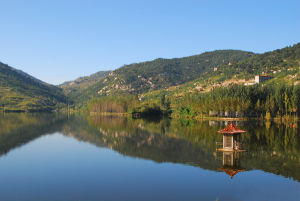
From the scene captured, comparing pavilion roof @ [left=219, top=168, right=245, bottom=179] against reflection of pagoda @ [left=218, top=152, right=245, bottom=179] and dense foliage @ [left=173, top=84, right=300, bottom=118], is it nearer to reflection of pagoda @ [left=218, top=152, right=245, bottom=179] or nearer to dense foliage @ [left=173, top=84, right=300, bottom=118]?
reflection of pagoda @ [left=218, top=152, right=245, bottom=179]

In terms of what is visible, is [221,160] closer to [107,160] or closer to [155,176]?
[155,176]

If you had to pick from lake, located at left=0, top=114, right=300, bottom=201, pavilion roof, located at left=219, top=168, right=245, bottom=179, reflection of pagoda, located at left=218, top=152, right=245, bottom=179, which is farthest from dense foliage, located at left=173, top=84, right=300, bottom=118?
pavilion roof, located at left=219, top=168, right=245, bottom=179

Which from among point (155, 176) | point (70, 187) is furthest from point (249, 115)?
point (70, 187)

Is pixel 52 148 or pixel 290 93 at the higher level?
pixel 290 93

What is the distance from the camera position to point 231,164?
4156 cm

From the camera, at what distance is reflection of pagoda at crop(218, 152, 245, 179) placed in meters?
38.2

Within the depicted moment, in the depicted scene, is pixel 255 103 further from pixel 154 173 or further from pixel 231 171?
pixel 154 173

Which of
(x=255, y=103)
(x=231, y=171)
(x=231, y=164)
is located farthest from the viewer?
(x=255, y=103)

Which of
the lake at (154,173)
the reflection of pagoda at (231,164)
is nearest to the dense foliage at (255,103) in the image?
the lake at (154,173)

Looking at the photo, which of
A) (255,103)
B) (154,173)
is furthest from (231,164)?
(255,103)

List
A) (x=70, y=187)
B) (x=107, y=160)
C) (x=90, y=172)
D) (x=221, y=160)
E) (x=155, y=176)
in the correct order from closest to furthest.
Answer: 1. (x=70, y=187)
2. (x=155, y=176)
3. (x=90, y=172)
4. (x=221, y=160)
5. (x=107, y=160)

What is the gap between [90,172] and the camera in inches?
1629

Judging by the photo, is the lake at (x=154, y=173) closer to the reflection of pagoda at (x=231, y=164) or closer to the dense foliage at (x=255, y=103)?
the reflection of pagoda at (x=231, y=164)

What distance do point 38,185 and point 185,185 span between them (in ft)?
58.1
